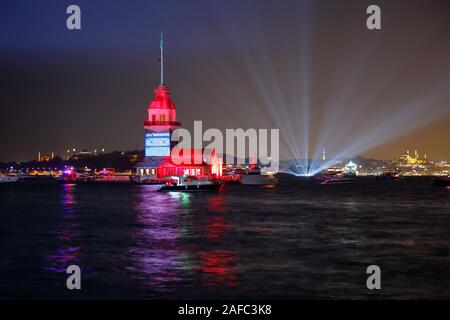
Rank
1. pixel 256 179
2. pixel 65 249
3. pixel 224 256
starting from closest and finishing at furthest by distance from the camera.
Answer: pixel 224 256
pixel 65 249
pixel 256 179

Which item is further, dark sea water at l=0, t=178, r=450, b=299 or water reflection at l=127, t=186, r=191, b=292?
water reflection at l=127, t=186, r=191, b=292

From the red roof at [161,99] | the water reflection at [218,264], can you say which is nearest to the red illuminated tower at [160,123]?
the red roof at [161,99]

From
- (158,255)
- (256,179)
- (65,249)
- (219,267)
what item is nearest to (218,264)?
(219,267)

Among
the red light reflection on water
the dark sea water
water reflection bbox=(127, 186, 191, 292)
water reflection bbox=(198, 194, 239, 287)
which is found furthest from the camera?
water reflection bbox=(127, 186, 191, 292)

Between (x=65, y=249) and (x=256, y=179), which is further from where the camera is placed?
(x=256, y=179)

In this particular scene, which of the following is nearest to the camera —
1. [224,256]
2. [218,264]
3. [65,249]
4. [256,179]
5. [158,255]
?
[218,264]

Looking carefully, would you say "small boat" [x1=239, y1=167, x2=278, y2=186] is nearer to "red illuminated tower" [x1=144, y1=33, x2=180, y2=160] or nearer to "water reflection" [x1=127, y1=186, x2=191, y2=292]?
"red illuminated tower" [x1=144, y1=33, x2=180, y2=160]

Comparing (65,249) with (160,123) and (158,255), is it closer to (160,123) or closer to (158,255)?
(158,255)

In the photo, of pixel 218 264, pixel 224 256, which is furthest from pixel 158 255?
pixel 218 264

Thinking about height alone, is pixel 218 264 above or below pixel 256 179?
above

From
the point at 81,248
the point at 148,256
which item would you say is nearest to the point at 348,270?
the point at 148,256

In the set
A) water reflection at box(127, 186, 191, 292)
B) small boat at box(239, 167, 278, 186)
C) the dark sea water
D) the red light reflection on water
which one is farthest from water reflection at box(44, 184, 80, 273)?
small boat at box(239, 167, 278, 186)

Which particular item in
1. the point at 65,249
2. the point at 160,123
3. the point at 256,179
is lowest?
the point at 256,179
